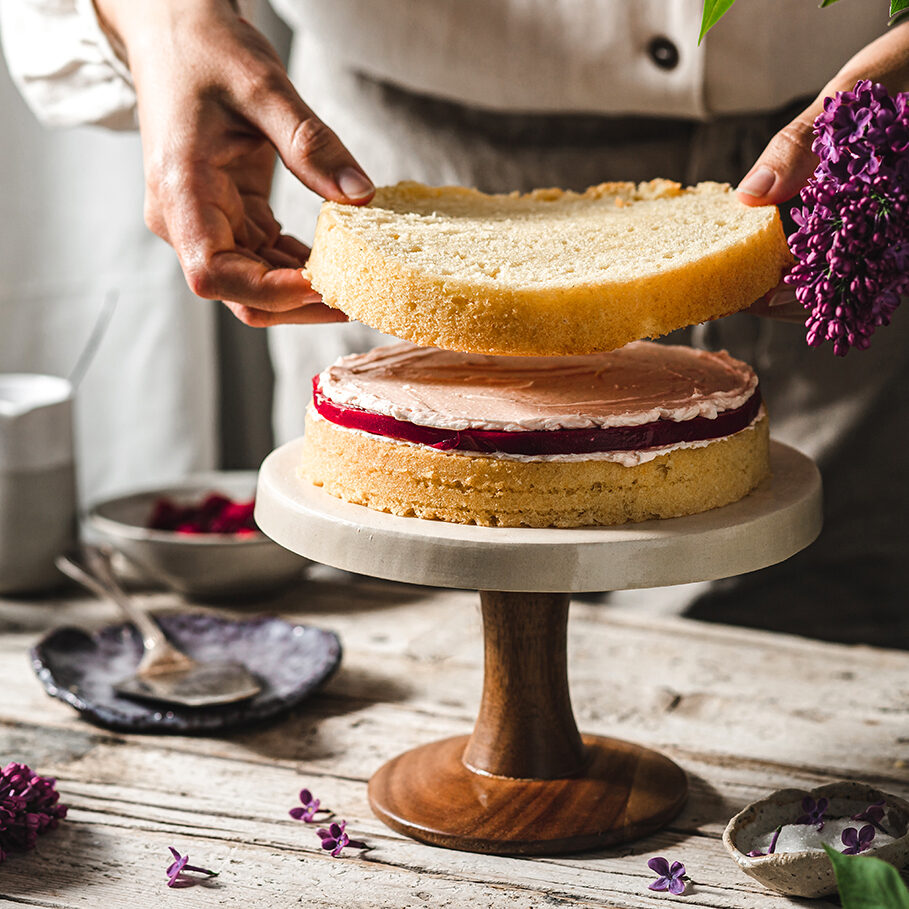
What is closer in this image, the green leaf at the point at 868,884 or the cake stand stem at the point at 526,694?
the green leaf at the point at 868,884

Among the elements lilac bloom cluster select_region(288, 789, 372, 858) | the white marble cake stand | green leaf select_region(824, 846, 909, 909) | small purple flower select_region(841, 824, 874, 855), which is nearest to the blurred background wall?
the white marble cake stand

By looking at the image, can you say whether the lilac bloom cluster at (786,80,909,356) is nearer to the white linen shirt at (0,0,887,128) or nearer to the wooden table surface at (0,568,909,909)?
the wooden table surface at (0,568,909,909)

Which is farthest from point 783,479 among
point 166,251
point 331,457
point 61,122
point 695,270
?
point 166,251

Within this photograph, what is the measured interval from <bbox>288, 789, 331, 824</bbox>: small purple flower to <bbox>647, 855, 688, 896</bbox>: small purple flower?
0.27 metres

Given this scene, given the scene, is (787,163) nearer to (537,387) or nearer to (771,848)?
(537,387)

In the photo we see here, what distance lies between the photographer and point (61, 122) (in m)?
1.41

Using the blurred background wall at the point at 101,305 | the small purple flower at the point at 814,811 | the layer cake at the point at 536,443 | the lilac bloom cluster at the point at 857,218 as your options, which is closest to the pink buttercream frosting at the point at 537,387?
the layer cake at the point at 536,443

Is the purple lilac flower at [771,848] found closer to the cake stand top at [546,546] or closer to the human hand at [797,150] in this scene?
the cake stand top at [546,546]

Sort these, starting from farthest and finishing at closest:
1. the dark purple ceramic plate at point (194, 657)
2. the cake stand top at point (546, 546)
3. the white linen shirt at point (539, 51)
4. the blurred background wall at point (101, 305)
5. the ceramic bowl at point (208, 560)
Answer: the blurred background wall at point (101, 305) < the ceramic bowl at point (208, 560) < the white linen shirt at point (539, 51) < the dark purple ceramic plate at point (194, 657) < the cake stand top at point (546, 546)

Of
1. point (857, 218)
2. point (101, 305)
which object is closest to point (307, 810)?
point (857, 218)

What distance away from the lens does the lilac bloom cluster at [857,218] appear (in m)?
0.72

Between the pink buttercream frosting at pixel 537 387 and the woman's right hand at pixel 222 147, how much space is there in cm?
9

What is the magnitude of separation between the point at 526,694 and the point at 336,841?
190 mm

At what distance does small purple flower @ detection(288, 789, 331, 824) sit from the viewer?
984 millimetres
